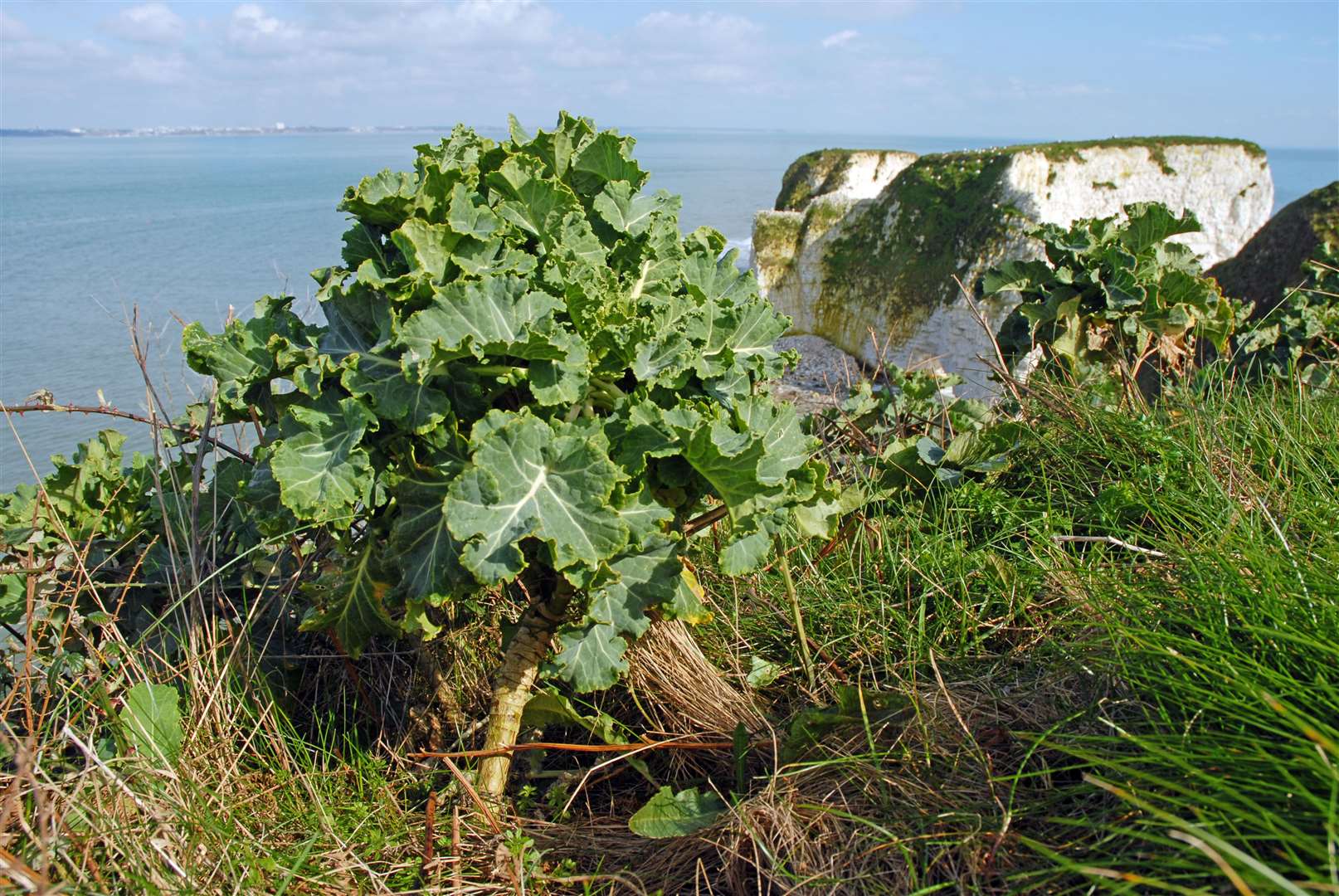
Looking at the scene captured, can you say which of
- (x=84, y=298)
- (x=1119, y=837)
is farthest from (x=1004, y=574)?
(x=84, y=298)

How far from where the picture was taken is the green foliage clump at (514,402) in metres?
1.87

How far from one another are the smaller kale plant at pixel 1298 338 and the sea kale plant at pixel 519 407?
3555mm

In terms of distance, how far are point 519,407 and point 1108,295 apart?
304cm

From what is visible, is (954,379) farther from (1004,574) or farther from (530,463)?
(530,463)

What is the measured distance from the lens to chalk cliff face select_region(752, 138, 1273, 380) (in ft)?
35.2

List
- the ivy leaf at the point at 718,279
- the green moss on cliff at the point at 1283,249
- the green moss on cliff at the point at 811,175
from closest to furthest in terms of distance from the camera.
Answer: the ivy leaf at the point at 718,279 → the green moss on cliff at the point at 1283,249 → the green moss on cliff at the point at 811,175

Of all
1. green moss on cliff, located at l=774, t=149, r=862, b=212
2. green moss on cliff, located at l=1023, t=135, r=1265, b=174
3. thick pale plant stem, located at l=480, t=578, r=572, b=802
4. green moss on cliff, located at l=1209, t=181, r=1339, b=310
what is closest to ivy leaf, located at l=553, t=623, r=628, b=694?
thick pale plant stem, located at l=480, t=578, r=572, b=802

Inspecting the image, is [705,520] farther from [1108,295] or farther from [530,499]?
[1108,295]

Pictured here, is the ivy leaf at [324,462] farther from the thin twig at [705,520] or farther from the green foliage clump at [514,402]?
the thin twig at [705,520]

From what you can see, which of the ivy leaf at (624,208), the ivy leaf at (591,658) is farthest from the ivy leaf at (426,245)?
the ivy leaf at (591,658)

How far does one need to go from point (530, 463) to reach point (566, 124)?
43.2 inches

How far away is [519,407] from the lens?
7.12 ft

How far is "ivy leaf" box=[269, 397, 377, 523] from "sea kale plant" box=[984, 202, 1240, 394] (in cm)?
314

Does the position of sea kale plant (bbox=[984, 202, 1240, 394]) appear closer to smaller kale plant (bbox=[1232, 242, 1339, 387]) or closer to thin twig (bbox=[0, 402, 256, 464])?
smaller kale plant (bbox=[1232, 242, 1339, 387])
